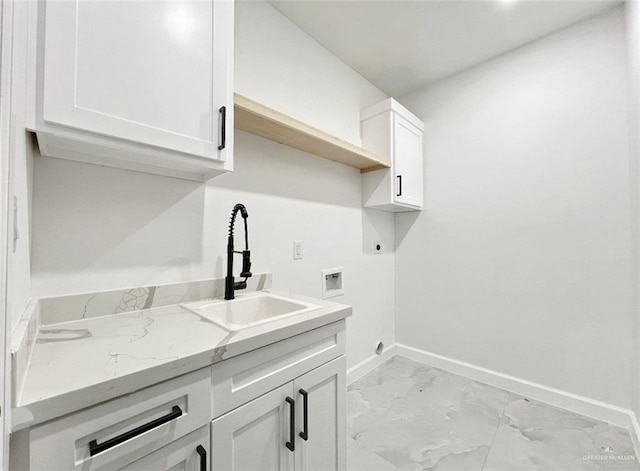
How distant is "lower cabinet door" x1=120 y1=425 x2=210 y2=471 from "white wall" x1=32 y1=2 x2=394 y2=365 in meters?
0.67

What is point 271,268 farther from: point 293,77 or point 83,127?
point 293,77

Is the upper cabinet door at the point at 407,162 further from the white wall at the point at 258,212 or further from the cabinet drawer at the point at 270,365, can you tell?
the cabinet drawer at the point at 270,365

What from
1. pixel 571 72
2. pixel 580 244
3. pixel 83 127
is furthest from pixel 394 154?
pixel 83 127

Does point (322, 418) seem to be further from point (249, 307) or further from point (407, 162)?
point (407, 162)

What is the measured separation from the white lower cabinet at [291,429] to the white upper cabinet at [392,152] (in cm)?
143

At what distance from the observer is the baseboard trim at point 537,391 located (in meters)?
1.73

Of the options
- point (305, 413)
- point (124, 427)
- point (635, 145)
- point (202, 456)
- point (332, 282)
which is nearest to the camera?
point (124, 427)

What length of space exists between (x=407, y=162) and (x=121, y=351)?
2.26m

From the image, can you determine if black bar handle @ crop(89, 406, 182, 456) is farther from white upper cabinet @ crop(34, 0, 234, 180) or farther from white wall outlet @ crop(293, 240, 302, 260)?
white wall outlet @ crop(293, 240, 302, 260)

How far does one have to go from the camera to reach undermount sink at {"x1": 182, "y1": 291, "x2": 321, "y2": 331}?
123 cm

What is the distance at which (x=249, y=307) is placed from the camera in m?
1.39

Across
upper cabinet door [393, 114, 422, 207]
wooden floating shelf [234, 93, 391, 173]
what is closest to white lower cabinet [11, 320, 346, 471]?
wooden floating shelf [234, 93, 391, 173]

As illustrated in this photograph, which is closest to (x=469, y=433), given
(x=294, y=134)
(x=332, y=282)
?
(x=332, y=282)

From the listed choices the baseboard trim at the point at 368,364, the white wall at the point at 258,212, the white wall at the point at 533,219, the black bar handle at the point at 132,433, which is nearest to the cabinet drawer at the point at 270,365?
the black bar handle at the point at 132,433
